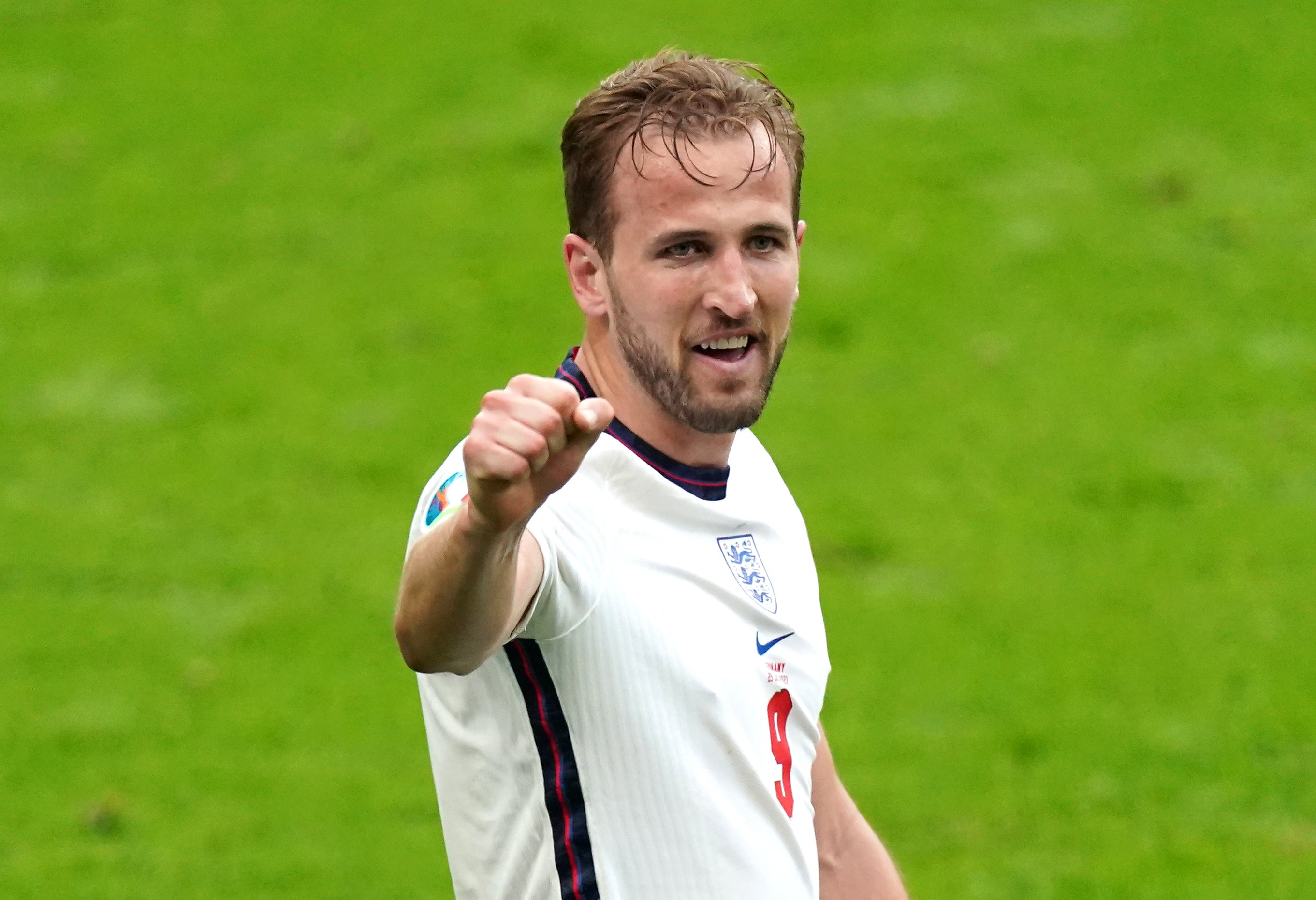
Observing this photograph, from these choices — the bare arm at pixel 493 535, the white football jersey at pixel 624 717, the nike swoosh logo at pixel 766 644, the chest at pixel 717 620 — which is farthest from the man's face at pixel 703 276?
the bare arm at pixel 493 535

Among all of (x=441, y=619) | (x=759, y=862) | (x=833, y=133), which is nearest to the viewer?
(x=441, y=619)

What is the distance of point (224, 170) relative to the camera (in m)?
13.0

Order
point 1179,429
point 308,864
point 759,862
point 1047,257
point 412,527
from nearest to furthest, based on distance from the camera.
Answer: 1. point 412,527
2. point 759,862
3. point 308,864
4. point 1179,429
5. point 1047,257

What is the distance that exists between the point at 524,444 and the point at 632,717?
824 mm

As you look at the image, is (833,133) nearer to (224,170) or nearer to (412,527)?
(224,170)

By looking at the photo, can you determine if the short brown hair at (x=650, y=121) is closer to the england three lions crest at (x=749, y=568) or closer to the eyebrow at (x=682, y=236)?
the eyebrow at (x=682, y=236)

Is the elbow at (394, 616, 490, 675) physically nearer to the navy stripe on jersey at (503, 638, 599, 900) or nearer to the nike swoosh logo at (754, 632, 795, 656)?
the navy stripe on jersey at (503, 638, 599, 900)

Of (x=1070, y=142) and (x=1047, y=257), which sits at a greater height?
(x=1070, y=142)

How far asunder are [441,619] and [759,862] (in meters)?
0.92

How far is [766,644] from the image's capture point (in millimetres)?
3654

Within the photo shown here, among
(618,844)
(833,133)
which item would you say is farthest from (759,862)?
(833,133)

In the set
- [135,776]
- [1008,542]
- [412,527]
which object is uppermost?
[1008,542]

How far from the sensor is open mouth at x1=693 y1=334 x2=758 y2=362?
11.7 feet

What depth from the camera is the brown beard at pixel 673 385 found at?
11.7 ft
